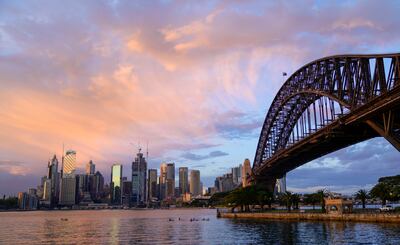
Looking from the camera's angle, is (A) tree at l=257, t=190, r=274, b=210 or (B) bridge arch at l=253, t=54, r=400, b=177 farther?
(A) tree at l=257, t=190, r=274, b=210

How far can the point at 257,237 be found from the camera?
65.3m

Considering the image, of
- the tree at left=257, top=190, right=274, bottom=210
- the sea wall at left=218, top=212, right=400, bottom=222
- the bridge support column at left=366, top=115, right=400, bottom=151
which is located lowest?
the sea wall at left=218, top=212, right=400, bottom=222

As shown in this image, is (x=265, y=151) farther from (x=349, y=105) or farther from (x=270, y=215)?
(x=349, y=105)

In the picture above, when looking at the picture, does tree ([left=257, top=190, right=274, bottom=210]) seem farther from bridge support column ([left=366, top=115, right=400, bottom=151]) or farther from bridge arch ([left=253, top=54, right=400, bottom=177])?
bridge support column ([left=366, top=115, right=400, bottom=151])

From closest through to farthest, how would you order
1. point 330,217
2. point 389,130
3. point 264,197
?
1. point 389,130
2. point 330,217
3. point 264,197

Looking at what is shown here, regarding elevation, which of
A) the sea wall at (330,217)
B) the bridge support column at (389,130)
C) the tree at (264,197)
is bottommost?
the sea wall at (330,217)

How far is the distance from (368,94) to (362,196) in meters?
44.4

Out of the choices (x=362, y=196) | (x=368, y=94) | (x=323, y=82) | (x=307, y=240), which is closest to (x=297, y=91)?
(x=323, y=82)

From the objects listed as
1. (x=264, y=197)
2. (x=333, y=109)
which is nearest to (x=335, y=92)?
(x=333, y=109)

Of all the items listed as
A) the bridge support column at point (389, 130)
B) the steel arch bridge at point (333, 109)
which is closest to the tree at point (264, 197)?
the steel arch bridge at point (333, 109)

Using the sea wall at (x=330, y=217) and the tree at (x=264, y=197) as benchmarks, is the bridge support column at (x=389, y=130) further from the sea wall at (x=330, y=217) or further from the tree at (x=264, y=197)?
the tree at (x=264, y=197)

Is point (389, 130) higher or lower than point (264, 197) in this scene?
higher

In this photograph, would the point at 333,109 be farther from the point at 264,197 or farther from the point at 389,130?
the point at 264,197

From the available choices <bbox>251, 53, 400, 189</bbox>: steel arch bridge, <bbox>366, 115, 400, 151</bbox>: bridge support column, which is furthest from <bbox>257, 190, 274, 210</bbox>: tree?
<bbox>366, 115, 400, 151</bbox>: bridge support column
